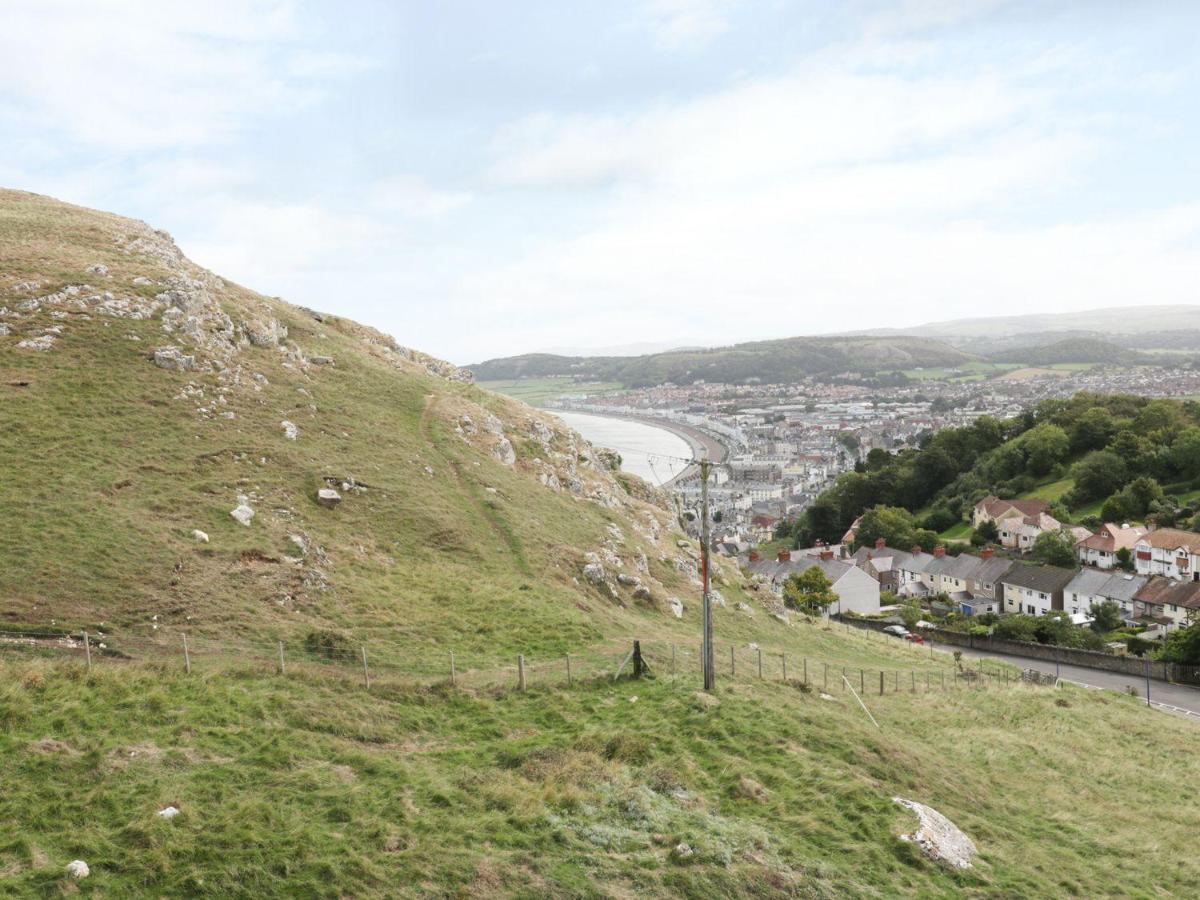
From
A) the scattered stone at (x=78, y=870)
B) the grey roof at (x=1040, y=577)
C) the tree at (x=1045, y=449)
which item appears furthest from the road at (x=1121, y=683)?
the tree at (x=1045, y=449)

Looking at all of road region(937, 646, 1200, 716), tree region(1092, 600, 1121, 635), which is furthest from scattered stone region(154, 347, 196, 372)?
tree region(1092, 600, 1121, 635)

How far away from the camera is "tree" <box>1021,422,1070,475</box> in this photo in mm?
114812

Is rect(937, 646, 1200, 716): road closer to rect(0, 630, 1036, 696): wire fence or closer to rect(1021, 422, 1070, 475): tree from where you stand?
rect(0, 630, 1036, 696): wire fence

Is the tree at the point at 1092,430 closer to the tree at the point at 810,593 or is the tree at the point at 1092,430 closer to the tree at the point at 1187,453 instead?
the tree at the point at 1187,453

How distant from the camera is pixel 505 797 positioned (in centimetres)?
1370

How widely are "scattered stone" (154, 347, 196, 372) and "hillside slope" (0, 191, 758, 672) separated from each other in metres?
0.09

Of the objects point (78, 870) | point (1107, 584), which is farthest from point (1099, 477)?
point (78, 870)

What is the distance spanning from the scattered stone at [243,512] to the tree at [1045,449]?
11444 cm

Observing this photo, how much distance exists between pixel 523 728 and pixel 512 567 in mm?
13790

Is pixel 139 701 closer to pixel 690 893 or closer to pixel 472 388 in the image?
pixel 690 893

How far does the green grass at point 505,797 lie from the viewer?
11281 mm

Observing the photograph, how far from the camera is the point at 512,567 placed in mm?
30797

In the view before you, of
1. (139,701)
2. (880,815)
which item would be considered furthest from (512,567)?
(880,815)

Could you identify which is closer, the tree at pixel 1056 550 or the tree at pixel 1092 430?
the tree at pixel 1056 550
